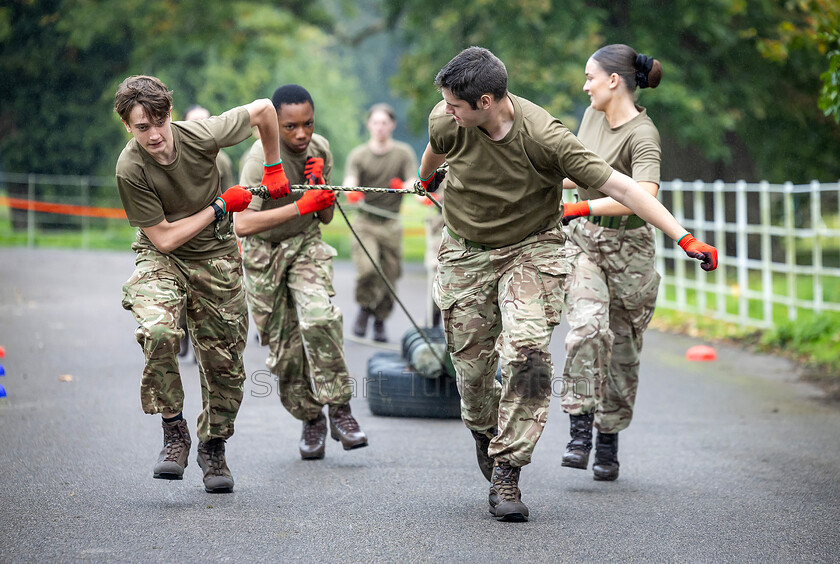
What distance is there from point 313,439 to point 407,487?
35.6 inches

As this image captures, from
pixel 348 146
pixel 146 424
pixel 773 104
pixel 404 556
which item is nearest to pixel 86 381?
pixel 146 424

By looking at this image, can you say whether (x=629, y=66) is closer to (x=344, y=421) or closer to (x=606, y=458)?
(x=606, y=458)

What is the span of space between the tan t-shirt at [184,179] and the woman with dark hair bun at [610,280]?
1.85 m

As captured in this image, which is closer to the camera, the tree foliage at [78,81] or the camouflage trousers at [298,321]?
the camouflage trousers at [298,321]

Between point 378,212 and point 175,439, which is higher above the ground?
point 378,212

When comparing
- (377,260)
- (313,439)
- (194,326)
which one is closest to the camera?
(194,326)

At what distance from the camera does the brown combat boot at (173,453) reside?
5449 millimetres

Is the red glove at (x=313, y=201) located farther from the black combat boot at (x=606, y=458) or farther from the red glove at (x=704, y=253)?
the red glove at (x=704, y=253)

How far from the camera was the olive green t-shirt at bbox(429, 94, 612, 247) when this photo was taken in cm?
506

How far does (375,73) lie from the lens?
234 ft

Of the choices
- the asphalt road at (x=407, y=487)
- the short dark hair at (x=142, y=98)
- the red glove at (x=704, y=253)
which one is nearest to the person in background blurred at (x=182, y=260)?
the short dark hair at (x=142, y=98)

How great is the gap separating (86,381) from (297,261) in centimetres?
343

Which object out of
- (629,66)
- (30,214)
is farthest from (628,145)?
(30,214)

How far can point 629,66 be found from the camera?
6328mm
